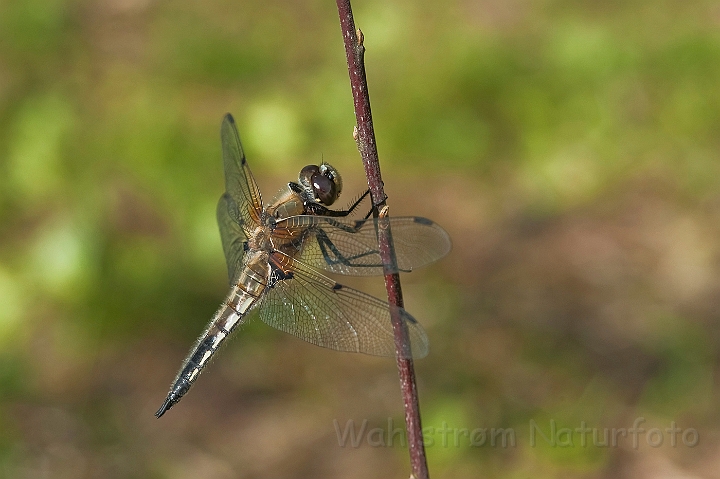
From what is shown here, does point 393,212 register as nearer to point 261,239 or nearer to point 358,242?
point 261,239

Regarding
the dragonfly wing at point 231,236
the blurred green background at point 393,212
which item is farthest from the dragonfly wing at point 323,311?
the blurred green background at point 393,212

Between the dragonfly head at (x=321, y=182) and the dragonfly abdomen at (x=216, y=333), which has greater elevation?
the dragonfly head at (x=321, y=182)

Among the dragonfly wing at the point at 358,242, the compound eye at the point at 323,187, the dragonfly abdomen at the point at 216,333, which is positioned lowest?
the dragonfly abdomen at the point at 216,333

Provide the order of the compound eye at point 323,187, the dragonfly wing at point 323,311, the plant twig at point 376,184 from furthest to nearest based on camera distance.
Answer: the compound eye at point 323,187
the dragonfly wing at point 323,311
the plant twig at point 376,184

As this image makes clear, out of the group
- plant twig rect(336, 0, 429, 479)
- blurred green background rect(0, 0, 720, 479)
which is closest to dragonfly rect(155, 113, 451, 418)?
plant twig rect(336, 0, 429, 479)

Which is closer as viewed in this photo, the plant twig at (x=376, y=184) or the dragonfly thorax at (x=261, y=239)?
the plant twig at (x=376, y=184)

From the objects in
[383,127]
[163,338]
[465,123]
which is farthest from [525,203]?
[163,338]

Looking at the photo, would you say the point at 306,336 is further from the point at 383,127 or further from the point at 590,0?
the point at 590,0

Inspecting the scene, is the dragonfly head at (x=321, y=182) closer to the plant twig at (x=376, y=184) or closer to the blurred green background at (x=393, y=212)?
the plant twig at (x=376, y=184)

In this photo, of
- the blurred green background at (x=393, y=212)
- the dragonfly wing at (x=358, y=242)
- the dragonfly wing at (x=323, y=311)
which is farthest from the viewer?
the blurred green background at (x=393, y=212)
